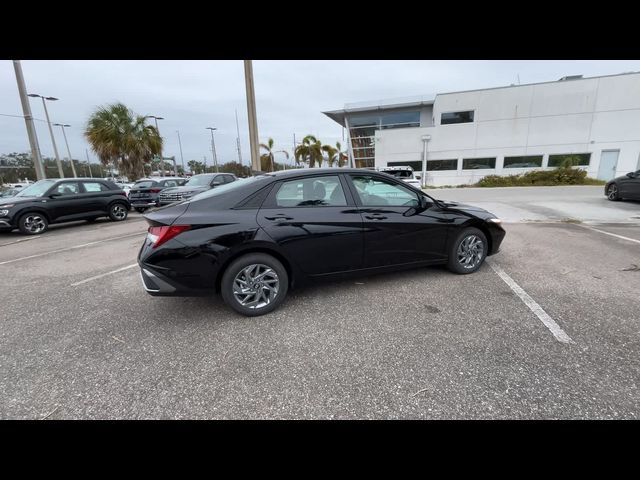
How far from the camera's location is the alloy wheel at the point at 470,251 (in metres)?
4.09

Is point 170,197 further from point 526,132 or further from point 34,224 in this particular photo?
point 526,132

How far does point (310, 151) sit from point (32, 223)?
97.5 feet

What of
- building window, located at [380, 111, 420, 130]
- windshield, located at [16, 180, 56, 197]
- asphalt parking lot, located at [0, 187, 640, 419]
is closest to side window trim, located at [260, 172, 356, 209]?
asphalt parking lot, located at [0, 187, 640, 419]

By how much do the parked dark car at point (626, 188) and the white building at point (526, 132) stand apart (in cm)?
1025

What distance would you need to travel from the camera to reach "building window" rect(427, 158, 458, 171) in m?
22.2

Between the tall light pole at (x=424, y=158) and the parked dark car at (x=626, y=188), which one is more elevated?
the tall light pole at (x=424, y=158)

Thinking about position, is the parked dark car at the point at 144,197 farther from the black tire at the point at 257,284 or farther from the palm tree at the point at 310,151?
the palm tree at the point at 310,151

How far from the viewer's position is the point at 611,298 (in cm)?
333

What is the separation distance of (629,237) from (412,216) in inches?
232

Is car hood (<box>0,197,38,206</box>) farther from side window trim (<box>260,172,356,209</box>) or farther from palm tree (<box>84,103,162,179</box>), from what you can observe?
palm tree (<box>84,103,162,179</box>)

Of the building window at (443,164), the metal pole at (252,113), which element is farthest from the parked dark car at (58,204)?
the building window at (443,164)
